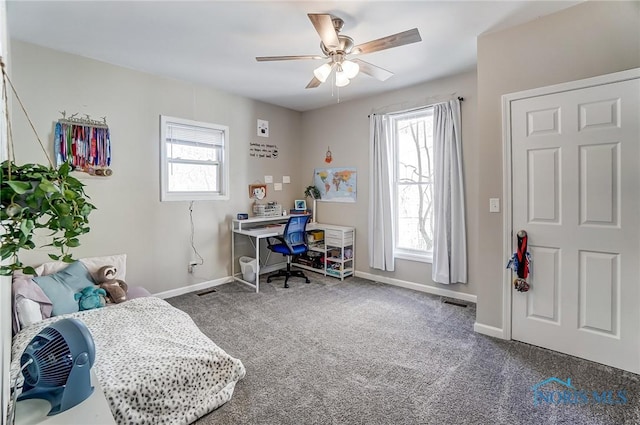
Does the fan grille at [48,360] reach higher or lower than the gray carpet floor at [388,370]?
higher

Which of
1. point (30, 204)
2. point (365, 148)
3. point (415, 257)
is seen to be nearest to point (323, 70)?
point (365, 148)

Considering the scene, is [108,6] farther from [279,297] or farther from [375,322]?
[375,322]

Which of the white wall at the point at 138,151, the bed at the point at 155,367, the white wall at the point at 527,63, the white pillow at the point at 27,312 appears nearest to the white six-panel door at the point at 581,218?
the white wall at the point at 527,63

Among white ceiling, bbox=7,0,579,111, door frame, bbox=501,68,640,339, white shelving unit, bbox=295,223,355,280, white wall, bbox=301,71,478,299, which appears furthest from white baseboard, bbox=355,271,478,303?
white ceiling, bbox=7,0,579,111

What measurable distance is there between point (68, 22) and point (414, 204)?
13.0 feet

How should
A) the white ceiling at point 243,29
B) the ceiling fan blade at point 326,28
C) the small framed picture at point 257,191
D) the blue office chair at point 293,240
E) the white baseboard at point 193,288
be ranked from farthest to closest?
the small framed picture at point 257,191 < the blue office chair at point 293,240 < the white baseboard at point 193,288 < the white ceiling at point 243,29 < the ceiling fan blade at point 326,28

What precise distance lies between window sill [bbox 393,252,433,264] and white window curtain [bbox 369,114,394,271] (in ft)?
0.35

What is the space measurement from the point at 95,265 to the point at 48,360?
222cm

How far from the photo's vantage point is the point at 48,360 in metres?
1.13

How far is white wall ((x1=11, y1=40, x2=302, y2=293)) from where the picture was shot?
9.39 ft

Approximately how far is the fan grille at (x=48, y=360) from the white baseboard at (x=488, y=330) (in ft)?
9.66

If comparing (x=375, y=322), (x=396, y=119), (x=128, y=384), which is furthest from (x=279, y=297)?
(x=396, y=119)

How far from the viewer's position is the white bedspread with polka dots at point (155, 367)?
153 centimetres

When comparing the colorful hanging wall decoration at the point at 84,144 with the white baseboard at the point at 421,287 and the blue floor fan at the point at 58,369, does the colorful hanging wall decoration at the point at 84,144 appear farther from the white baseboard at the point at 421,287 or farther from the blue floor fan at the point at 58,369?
the white baseboard at the point at 421,287
